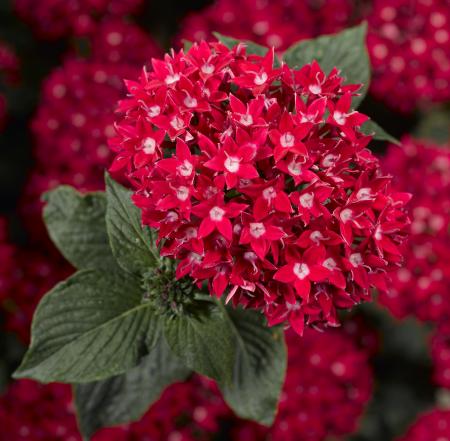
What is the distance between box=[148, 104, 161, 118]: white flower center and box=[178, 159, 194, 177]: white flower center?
104 mm

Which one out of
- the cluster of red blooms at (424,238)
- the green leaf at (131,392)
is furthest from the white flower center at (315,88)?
the cluster of red blooms at (424,238)

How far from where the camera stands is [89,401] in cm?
116

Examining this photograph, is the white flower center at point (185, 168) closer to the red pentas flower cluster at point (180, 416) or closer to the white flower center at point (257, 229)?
the white flower center at point (257, 229)

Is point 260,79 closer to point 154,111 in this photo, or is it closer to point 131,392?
point 154,111

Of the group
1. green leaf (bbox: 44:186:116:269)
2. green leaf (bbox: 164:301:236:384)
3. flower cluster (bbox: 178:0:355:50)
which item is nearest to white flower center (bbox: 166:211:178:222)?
green leaf (bbox: 164:301:236:384)

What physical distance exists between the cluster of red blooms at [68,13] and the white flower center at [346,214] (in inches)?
45.6

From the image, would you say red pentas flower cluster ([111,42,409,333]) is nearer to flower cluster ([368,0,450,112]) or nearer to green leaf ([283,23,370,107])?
green leaf ([283,23,370,107])

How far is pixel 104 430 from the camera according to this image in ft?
4.57

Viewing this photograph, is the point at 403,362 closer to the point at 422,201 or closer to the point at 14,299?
the point at 422,201

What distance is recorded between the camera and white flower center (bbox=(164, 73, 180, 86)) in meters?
0.86

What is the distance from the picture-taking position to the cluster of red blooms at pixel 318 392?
4.92 feet

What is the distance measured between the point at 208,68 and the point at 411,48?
3.04 ft

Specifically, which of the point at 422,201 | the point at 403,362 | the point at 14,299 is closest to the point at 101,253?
the point at 14,299

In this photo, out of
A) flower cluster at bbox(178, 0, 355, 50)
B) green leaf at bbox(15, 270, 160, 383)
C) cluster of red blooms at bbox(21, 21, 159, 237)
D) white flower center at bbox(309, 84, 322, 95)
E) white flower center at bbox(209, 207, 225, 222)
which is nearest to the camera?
white flower center at bbox(209, 207, 225, 222)
